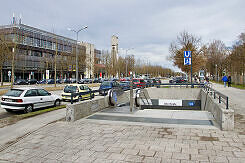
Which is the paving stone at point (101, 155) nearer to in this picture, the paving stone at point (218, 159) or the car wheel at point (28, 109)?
the paving stone at point (218, 159)

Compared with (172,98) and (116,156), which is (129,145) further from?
(172,98)

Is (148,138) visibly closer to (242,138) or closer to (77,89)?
(242,138)

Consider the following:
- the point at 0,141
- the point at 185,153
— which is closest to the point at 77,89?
the point at 0,141

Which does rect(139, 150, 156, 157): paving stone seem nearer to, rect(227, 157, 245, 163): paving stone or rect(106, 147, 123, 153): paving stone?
rect(106, 147, 123, 153): paving stone

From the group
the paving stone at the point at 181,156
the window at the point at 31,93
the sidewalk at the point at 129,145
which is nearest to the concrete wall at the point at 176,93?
the window at the point at 31,93

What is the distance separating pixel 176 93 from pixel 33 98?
49.9ft

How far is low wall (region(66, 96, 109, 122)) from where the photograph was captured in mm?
7836

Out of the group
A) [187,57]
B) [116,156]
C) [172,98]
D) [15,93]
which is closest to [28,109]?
[15,93]

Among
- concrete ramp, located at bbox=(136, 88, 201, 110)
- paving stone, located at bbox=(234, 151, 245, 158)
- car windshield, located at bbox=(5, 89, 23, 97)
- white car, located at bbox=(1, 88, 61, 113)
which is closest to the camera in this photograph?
paving stone, located at bbox=(234, 151, 245, 158)

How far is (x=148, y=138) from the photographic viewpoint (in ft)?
18.6

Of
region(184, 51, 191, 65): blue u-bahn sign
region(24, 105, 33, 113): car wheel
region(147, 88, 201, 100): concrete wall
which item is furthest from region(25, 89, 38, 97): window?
region(184, 51, 191, 65): blue u-bahn sign

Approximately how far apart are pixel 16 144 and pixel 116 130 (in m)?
3.07

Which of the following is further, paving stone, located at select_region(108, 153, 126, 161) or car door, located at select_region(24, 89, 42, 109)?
car door, located at select_region(24, 89, 42, 109)

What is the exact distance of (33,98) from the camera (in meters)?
10.8
